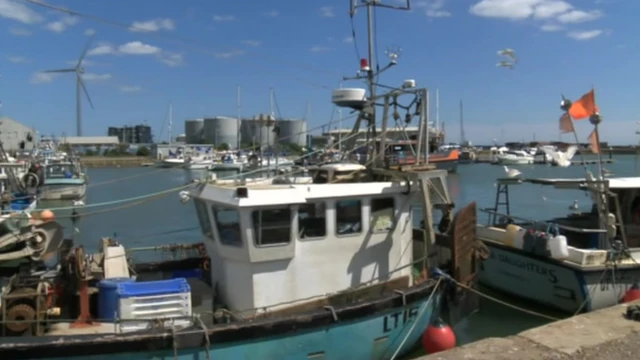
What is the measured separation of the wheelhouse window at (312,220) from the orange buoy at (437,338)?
1970mm

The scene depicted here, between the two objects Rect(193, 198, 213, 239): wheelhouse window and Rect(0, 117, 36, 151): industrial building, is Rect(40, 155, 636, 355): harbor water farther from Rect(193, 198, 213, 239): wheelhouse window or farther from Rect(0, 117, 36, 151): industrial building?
Rect(0, 117, 36, 151): industrial building

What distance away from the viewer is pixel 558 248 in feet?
38.0

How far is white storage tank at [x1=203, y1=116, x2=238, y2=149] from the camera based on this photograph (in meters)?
152

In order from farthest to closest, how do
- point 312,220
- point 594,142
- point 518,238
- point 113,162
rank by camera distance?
point 113,162 < point 518,238 < point 594,142 < point 312,220

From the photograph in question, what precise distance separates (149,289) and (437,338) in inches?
151

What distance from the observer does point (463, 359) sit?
584cm

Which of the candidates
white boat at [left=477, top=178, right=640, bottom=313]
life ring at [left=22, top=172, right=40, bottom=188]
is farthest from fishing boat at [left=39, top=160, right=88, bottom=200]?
white boat at [left=477, top=178, right=640, bottom=313]

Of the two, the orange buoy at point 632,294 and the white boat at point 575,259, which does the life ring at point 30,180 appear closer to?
the white boat at point 575,259

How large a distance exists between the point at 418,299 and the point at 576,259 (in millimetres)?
4447

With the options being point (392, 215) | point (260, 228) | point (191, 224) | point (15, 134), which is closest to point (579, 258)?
point (392, 215)

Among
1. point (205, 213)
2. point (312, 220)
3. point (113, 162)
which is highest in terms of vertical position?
point (113, 162)

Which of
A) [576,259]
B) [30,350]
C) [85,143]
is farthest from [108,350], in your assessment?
[85,143]

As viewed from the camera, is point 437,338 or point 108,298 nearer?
point 108,298

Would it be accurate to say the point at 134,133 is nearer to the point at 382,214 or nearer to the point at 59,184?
the point at 59,184
